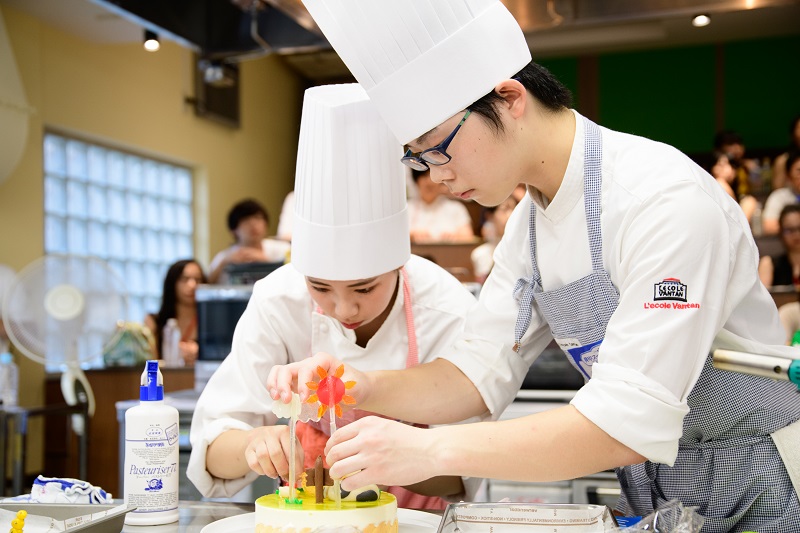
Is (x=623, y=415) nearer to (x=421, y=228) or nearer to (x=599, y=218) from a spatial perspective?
(x=599, y=218)

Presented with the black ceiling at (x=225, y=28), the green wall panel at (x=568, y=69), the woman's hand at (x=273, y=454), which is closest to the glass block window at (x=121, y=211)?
the black ceiling at (x=225, y=28)

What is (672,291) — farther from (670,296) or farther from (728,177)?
(728,177)

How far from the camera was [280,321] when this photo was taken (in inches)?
69.7

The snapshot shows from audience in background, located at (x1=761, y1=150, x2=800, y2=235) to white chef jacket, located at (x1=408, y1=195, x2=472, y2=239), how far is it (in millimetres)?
2101

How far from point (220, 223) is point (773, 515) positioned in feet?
25.2

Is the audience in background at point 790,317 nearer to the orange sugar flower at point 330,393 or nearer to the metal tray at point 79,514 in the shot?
the orange sugar flower at point 330,393

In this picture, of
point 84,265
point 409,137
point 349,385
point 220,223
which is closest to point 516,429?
point 349,385

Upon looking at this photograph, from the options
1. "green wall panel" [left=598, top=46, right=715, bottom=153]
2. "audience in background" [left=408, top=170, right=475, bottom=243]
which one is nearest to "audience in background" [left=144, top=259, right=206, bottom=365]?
"audience in background" [left=408, top=170, right=475, bottom=243]

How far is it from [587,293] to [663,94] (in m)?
8.81

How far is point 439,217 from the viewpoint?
6695 mm

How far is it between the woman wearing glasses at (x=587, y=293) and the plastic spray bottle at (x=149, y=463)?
0.21 m

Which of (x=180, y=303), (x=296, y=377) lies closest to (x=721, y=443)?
(x=296, y=377)

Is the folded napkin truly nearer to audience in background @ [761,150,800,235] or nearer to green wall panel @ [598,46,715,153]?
audience in background @ [761,150,800,235]

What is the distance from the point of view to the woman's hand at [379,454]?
118 cm
